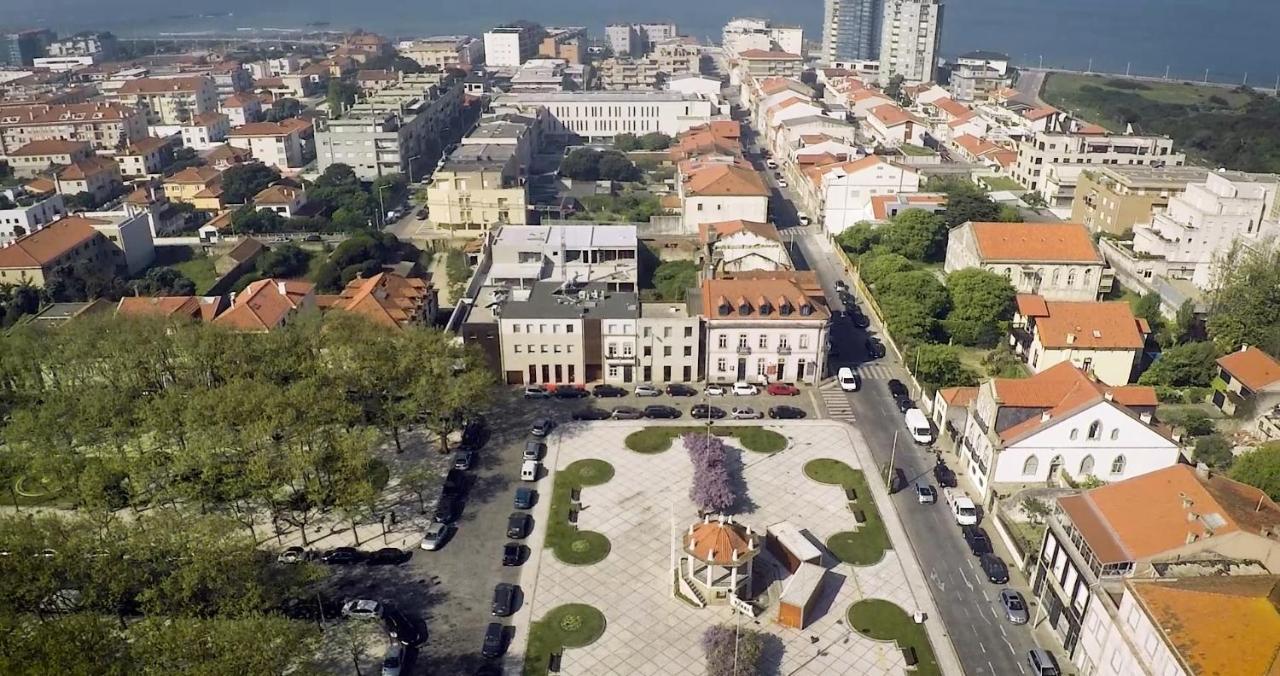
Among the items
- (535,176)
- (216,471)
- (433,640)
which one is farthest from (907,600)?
(535,176)

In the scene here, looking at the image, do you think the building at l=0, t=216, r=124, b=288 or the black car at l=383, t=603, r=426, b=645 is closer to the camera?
the black car at l=383, t=603, r=426, b=645

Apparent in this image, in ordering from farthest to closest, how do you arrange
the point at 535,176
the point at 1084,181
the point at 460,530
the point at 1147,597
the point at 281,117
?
the point at 281,117 < the point at 535,176 < the point at 1084,181 < the point at 460,530 < the point at 1147,597

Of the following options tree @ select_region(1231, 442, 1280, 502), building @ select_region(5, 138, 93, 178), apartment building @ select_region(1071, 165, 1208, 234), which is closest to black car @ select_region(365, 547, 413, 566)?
tree @ select_region(1231, 442, 1280, 502)

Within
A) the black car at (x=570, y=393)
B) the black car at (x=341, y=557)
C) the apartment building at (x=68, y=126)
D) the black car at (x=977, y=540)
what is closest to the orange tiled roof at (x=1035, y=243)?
the black car at (x=977, y=540)

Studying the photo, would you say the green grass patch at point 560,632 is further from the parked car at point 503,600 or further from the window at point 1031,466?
the window at point 1031,466

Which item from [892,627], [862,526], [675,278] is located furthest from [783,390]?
[892,627]

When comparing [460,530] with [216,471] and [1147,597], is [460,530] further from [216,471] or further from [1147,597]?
[1147,597]

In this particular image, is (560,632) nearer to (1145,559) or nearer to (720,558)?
(720,558)

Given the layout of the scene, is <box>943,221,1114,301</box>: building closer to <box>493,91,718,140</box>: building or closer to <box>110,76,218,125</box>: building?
<box>493,91,718,140</box>: building
